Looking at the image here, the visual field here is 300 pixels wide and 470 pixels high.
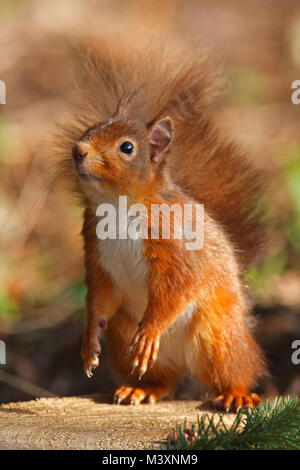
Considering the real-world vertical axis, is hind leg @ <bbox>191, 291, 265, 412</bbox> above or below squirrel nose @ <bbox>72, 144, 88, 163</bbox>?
below

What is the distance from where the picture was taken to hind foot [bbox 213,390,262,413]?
2.04 meters

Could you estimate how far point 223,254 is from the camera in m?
2.17

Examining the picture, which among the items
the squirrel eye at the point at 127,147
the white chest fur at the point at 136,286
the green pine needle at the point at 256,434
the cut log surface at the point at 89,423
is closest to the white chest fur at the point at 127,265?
the white chest fur at the point at 136,286

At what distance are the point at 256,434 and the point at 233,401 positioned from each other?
62 cm

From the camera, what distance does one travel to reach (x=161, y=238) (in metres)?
1.98

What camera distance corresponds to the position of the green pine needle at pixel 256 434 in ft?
4.60

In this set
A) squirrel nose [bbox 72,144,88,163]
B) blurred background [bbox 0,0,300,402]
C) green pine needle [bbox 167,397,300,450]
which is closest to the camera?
green pine needle [bbox 167,397,300,450]

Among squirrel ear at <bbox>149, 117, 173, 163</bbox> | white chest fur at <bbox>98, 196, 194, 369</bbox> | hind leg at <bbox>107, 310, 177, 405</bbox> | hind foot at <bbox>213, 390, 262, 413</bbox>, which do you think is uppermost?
squirrel ear at <bbox>149, 117, 173, 163</bbox>

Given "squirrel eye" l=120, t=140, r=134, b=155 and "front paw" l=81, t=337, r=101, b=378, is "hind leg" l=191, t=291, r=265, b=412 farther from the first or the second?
"squirrel eye" l=120, t=140, r=134, b=155

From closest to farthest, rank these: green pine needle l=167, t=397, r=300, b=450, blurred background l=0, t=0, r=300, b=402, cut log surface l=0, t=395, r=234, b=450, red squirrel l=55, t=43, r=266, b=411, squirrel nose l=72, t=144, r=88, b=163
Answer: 1. green pine needle l=167, t=397, r=300, b=450
2. cut log surface l=0, t=395, r=234, b=450
3. squirrel nose l=72, t=144, r=88, b=163
4. red squirrel l=55, t=43, r=266, b=411
5. blurred background l=0, t=0, r=300, b=402

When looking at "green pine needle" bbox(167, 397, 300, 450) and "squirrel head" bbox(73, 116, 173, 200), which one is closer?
"green pine needle" bbox(167, 397, 300, 450)

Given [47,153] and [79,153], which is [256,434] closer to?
[79,153]

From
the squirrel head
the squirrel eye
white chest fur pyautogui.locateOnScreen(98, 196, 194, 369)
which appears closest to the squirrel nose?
the squirrel head
